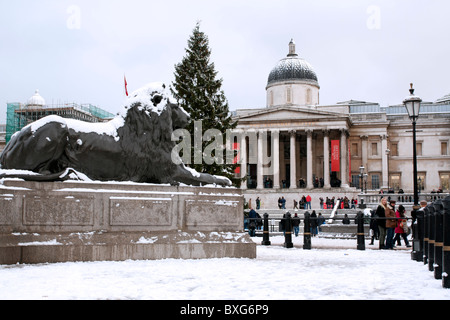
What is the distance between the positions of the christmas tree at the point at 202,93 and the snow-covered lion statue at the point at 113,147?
17.6 meters

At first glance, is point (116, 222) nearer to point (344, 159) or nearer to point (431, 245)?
point (431, 245)

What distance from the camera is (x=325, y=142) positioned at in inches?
2286

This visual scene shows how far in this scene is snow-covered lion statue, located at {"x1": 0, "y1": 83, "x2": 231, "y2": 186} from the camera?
8086mm

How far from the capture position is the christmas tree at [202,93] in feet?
91.4

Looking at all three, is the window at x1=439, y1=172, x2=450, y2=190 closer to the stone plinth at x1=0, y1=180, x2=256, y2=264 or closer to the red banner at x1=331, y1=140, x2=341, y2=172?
the red banner at x1=331, y1=140, x2=341, y2=172

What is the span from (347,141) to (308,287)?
5845 cm

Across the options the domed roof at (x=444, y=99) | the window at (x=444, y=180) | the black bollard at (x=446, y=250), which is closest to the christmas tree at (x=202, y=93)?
the black bollard at (x=446, y=250)

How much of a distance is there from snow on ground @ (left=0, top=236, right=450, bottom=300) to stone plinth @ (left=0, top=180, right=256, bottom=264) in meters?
0.36

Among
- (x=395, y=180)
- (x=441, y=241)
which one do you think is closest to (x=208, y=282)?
(x=441, y=241)

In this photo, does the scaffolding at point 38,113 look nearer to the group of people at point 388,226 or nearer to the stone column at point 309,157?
the stone column at point 309,157

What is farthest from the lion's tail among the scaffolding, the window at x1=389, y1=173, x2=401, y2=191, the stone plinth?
the window at x1=389, y1=173, x2=401, y2=191

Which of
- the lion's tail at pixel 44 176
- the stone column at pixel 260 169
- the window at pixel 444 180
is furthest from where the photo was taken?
the window at pixel 444 180
